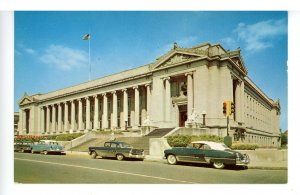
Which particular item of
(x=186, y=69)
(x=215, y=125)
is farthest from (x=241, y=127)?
(x=186, y=69)

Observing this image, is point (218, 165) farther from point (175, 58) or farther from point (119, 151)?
point (175, 58)

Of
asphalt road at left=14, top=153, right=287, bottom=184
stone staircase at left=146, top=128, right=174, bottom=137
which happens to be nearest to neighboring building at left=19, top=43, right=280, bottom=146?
stone staircase at left=146, top=128, right=174, bottom=137

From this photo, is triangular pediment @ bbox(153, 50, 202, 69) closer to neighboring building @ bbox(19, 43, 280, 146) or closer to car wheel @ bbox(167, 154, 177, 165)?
neighboring building @ bbox(19, 43, 280, 146)

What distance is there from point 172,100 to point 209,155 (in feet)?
46.1

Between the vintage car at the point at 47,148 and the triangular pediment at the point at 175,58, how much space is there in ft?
34.9

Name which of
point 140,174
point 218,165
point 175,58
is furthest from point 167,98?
point 140,174

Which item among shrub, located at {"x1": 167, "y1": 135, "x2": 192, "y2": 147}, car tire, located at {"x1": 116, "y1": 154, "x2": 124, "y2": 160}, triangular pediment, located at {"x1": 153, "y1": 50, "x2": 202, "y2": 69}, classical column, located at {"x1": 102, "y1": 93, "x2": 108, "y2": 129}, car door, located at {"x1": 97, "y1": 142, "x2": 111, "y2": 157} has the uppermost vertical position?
triangular pediment, located at {"x1": 153, "y1": 50, "x2": 202, "y2": 69}

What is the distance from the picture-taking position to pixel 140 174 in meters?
13.8

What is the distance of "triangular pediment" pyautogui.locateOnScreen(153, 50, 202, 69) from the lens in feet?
82.7

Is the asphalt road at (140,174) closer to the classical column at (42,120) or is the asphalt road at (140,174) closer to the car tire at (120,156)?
the car tire at (120,156)

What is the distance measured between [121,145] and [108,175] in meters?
4.77

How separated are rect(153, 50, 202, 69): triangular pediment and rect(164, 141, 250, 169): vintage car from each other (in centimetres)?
1041
